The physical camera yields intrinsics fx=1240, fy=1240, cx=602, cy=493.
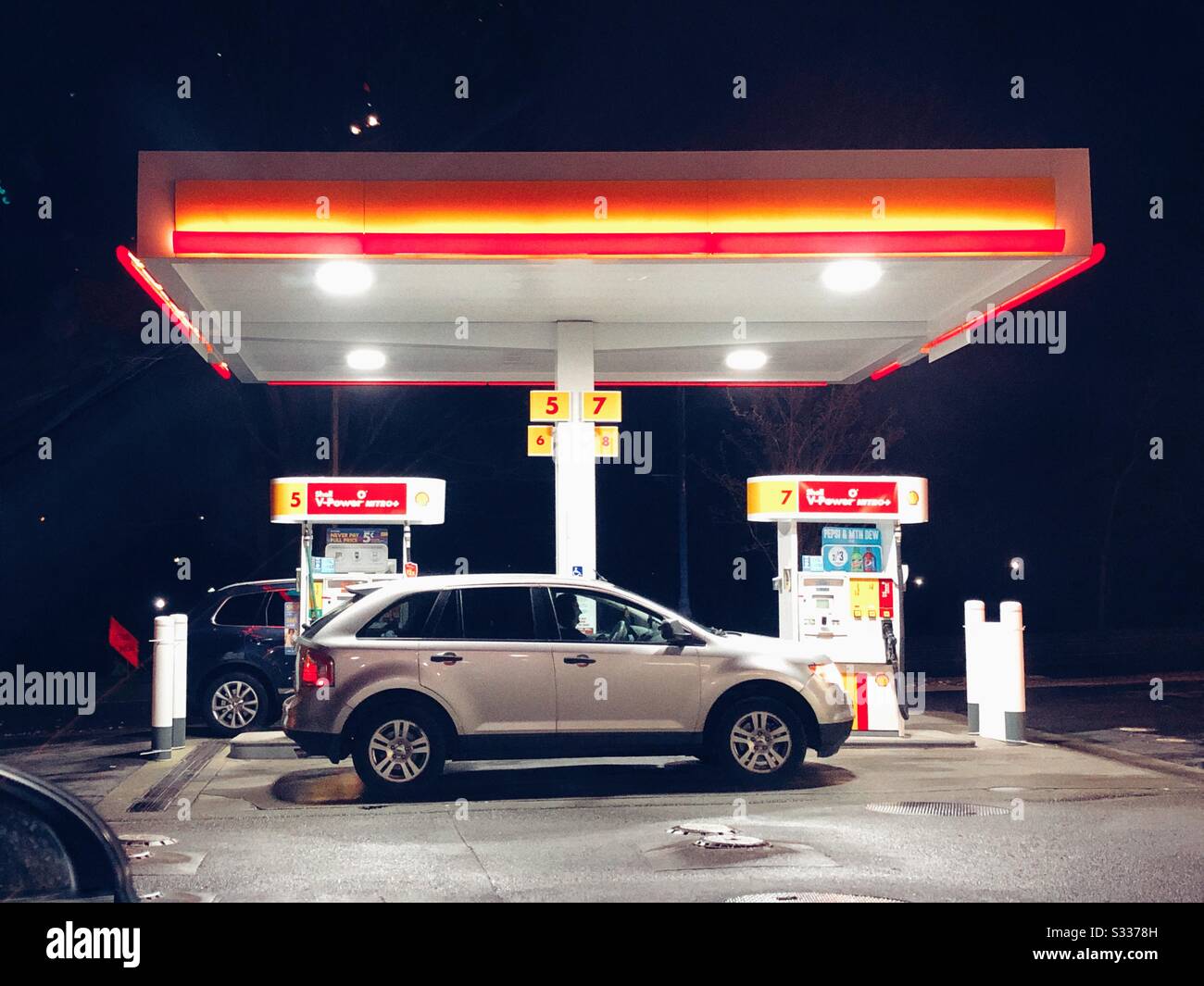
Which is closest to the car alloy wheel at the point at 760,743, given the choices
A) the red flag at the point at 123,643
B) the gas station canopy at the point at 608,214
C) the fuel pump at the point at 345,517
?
the gas station canopy at the point at 608,214

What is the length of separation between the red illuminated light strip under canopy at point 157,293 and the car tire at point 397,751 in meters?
4.78

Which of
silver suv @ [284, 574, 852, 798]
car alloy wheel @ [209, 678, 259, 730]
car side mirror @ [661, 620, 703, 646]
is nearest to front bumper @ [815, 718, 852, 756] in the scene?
silver suv @ [284, 574, 852, 798]

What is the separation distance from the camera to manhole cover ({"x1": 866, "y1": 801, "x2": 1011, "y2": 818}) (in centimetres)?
891

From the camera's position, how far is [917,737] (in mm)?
12891

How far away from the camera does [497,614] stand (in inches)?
399

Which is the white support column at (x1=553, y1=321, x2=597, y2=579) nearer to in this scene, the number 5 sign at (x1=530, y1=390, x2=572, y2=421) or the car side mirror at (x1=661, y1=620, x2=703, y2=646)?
the number 5 sign at (x1=530, y1=390, x2=572, y2=421)

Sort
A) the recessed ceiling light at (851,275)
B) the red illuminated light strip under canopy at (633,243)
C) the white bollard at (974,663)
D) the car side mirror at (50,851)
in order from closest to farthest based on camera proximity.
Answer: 1. the car side mirror at (50,851)
2. the red illuminated light strip under canopy at (633,243)
3. the recessed ceiling light at (851,275)
4. the white bollard at (974,663)

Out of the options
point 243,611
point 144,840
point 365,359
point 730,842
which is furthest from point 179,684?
point 730,842

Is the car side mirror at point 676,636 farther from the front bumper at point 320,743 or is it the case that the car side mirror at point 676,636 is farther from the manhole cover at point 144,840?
the manhole cover at point 144,840

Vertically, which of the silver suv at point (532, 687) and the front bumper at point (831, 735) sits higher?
the silver suv at point (532, 687)

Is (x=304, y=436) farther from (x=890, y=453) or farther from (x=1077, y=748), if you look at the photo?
(x=1077, y=748)

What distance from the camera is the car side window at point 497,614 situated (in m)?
10.1

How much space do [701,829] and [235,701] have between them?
7.68 meters

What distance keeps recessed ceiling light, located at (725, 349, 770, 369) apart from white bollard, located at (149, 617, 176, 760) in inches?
312
